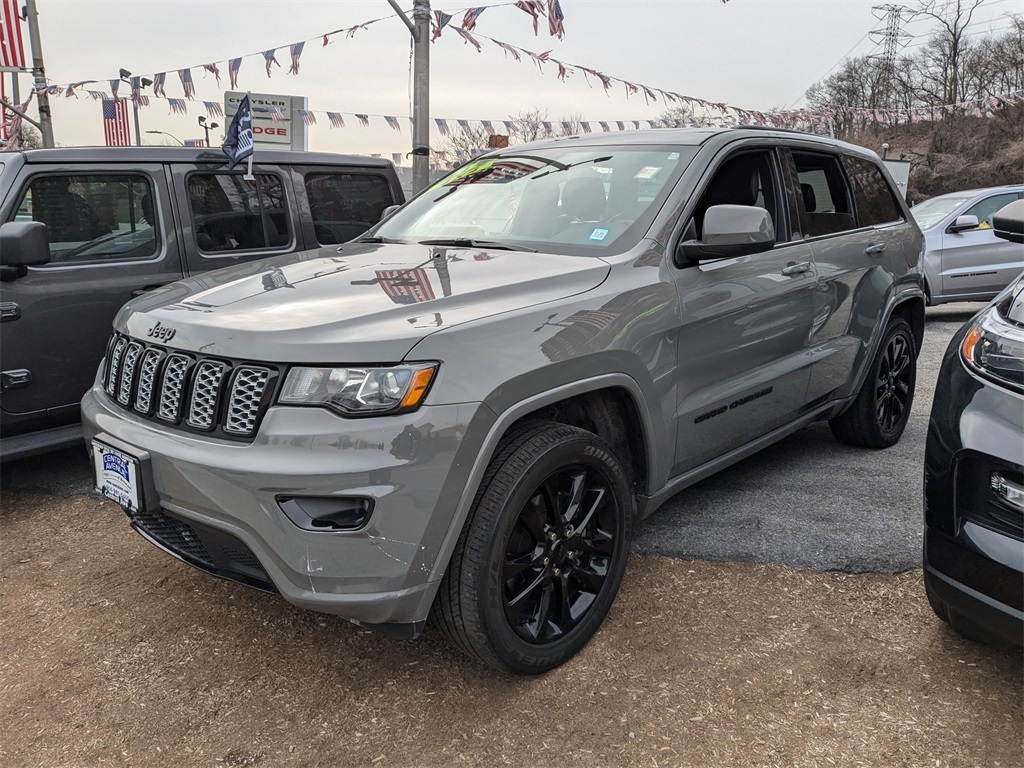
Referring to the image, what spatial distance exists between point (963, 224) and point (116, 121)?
18614mm

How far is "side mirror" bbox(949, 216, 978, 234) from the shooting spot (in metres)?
9.35

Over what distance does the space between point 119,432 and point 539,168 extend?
2074mm

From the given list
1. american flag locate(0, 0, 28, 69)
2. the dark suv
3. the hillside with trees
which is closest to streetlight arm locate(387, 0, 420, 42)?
the dark suv

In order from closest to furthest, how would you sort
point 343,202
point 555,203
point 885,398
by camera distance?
point 555,203, point 885,398, point 343,202

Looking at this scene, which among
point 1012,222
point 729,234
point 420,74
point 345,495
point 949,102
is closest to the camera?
point 345,495

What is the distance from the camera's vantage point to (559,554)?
2.58m

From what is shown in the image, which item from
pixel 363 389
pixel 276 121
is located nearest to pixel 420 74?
pixel 276 121

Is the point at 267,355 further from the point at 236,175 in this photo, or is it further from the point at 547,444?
the point at 236,175

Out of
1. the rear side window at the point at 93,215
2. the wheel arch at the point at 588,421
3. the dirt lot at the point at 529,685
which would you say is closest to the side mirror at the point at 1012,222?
the dirt lot at the point at 529,685

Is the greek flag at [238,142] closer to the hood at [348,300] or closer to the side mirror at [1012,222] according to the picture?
the hood at [348,300]

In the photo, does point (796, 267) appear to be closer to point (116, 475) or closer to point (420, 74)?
point (116, 475)

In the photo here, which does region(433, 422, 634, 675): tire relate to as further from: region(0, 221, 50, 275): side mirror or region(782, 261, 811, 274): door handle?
region(0, 221, 50, 275): side mirror

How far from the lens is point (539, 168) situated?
361 centimetres

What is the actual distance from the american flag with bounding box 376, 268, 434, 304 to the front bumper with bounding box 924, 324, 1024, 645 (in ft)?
5.19
